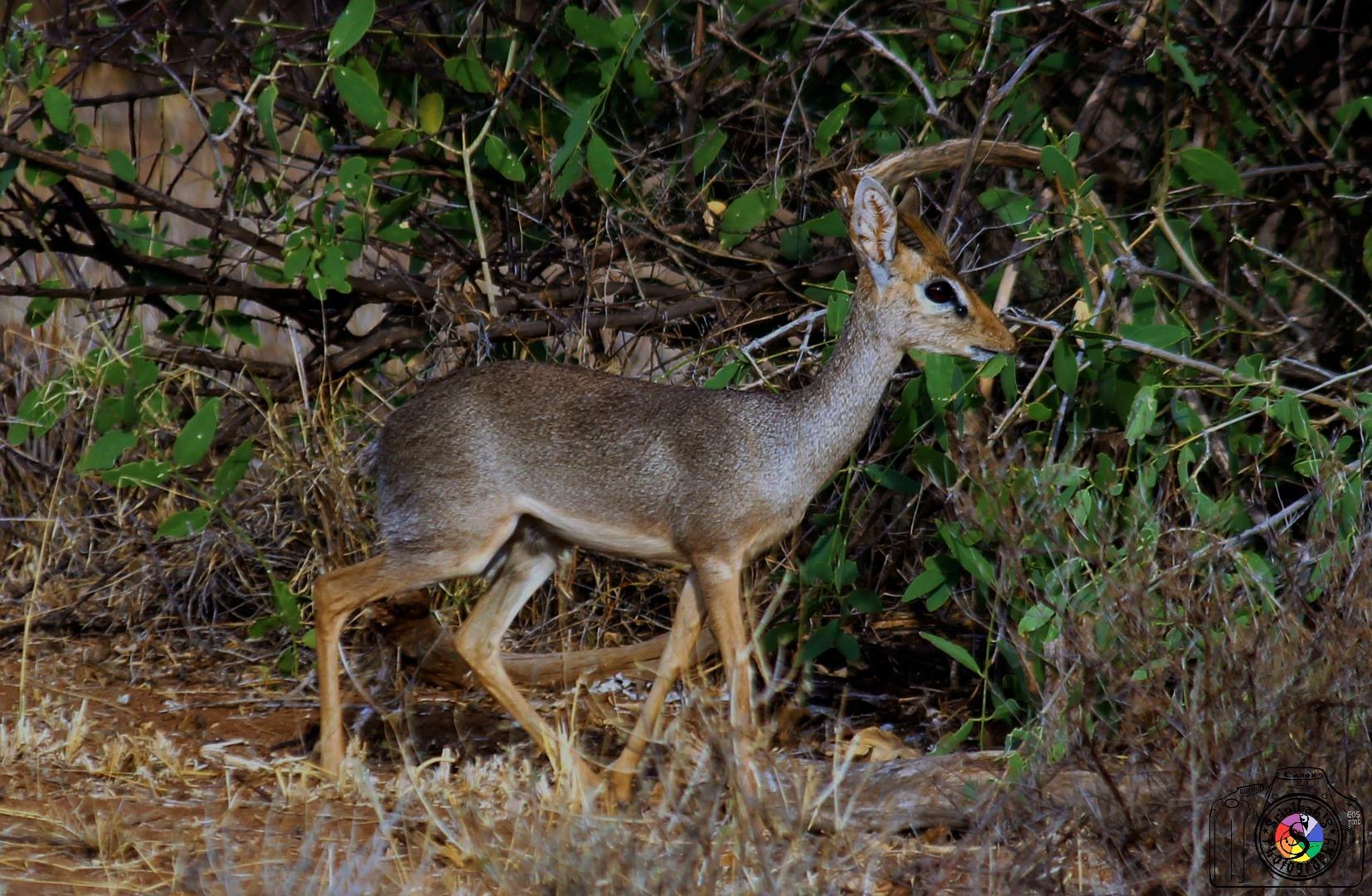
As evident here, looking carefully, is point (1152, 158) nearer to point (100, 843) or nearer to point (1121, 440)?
point (1121, 440)

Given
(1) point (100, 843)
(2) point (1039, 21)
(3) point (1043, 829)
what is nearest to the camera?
(3) point (1043, 829)

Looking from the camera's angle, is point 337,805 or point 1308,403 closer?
point 337,805

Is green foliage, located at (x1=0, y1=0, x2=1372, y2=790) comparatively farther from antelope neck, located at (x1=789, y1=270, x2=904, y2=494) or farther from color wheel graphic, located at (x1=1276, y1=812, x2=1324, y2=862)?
color wheel graphic, located at (x1=1276, y1=812, x2=1324, y2=862)

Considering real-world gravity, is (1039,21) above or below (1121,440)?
above

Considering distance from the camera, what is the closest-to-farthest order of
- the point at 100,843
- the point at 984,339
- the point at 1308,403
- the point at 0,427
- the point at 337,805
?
the point at 100,843
the point at 337,805
the point at 984,339
the point at 1308,403
the point at 0,427

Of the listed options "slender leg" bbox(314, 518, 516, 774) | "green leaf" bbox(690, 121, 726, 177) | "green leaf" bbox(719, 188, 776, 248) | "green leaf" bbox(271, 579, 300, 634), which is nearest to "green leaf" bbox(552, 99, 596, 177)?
"green leaf" bbox(690, 121, 726, 177)

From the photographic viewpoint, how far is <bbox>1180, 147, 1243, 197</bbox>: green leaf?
15.8 feet

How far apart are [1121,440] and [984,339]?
2.60 ft

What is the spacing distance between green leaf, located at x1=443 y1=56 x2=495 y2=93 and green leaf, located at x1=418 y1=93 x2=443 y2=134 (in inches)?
4.2

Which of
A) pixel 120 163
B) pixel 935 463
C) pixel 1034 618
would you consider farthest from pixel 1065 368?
pixel 120 163

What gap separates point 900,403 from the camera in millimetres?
5273

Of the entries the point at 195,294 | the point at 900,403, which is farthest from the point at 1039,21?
the point at 195,294

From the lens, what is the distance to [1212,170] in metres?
4.83

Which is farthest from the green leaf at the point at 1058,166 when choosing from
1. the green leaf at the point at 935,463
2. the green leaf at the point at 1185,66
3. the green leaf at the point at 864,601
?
the green leaf at the point at 864,601
